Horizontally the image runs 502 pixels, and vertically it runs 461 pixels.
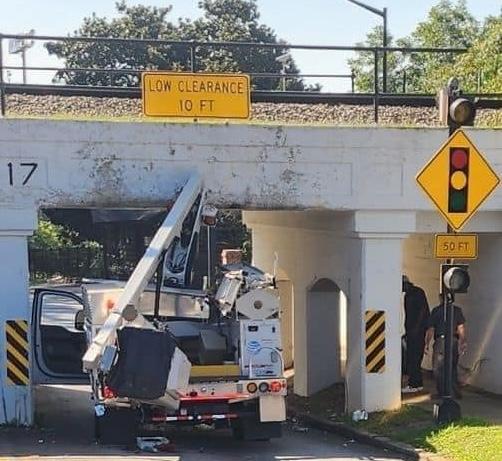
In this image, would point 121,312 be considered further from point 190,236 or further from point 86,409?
point 86,409

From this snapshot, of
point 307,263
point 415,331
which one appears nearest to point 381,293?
point 415,331

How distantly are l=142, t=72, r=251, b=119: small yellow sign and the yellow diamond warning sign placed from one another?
292cm

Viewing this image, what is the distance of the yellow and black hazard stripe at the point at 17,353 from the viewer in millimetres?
11914

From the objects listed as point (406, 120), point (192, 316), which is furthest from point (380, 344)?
point (406, 120)

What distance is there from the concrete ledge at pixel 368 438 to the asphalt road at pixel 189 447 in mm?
109

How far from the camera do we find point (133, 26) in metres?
56.7

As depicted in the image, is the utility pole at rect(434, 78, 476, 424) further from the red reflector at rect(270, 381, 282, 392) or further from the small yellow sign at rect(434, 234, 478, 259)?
the red reflector at rect(270, 381, 282, 392)

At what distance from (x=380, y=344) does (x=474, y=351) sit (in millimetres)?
2384

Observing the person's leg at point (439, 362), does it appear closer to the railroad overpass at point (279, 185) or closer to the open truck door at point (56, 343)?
the railroad overpass at point (279, 185)

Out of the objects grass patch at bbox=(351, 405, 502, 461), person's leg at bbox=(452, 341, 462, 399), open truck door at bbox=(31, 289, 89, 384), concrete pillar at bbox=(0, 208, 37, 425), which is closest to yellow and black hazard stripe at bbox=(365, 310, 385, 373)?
grass patch at bbox=(351, 405, 502, 461)

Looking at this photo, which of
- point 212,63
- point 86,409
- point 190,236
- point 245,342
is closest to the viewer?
point 245,342

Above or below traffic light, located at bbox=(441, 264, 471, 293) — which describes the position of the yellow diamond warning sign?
above

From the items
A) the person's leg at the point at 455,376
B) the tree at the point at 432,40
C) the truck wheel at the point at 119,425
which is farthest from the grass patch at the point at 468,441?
the tree at the point at 432,40

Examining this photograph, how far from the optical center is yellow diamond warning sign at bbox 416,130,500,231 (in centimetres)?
1066
